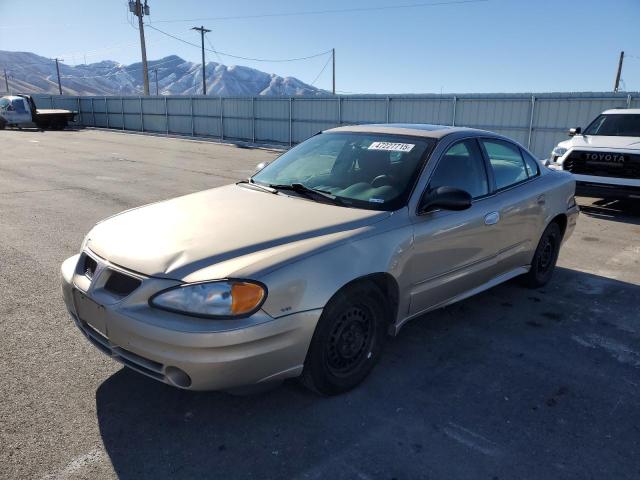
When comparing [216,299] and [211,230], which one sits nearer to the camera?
[216,299]

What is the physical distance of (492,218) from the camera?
4.03m

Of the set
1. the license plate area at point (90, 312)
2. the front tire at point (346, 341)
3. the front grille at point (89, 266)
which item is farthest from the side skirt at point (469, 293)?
the front grille at point (89, 266)

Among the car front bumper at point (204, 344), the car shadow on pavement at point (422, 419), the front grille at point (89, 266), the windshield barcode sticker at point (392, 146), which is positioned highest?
the windshield barcode sticker at point (392, 146)

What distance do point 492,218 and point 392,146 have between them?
100 cm

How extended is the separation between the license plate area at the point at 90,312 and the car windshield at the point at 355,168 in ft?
5.19

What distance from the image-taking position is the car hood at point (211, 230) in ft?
8.90

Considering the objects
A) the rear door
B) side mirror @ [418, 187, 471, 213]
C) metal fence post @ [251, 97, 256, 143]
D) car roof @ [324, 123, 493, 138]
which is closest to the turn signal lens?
side mirror @ [418, 187, 471, 213]

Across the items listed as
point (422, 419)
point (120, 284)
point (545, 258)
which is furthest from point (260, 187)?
point (545, 258)

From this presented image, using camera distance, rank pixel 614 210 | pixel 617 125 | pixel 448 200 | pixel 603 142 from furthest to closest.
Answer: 1. pixel 617 125
2. pixel 614 210
3. pixel 603 142
4. pixel 448 200

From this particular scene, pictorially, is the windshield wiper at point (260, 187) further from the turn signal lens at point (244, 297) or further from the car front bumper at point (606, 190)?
the car front bumper at point (606, 190)

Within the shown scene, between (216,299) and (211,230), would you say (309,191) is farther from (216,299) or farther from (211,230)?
(216,299)

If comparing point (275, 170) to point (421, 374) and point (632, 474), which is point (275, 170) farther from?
point (632, 474)

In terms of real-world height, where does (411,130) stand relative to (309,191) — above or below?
above

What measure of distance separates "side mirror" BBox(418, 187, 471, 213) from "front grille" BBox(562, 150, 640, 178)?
6.68 metres
